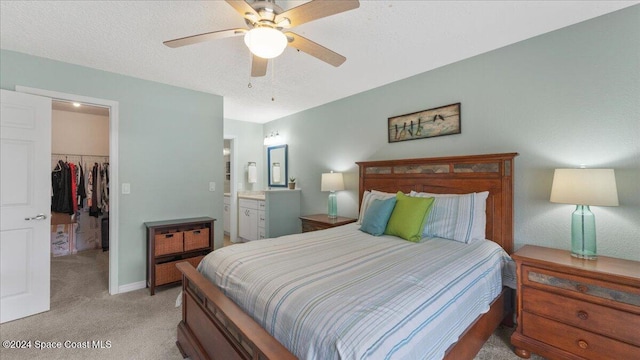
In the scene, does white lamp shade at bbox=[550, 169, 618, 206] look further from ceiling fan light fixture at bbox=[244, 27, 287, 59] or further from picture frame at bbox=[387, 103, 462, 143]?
ceiling fan light fixture at bbox=[244, 27, 287, 59]

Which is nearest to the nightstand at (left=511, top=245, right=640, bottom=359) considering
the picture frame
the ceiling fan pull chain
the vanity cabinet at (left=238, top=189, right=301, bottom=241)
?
the picture frame

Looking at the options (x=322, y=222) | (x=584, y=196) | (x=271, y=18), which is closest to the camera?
(x=271, y=18)

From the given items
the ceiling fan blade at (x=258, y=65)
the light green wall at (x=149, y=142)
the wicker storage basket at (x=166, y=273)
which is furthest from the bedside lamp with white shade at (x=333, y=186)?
the wicker storage basket at (x=166, y=273)

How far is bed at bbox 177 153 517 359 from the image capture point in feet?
3.39

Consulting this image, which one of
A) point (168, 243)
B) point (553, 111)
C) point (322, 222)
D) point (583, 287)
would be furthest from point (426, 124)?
point (168, 243)

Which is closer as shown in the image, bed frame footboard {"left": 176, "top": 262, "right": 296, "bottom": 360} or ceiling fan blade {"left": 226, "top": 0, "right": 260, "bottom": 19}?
bed frame footboard {"left": 176, "top": 262, "right": 296, "bottom": 360}

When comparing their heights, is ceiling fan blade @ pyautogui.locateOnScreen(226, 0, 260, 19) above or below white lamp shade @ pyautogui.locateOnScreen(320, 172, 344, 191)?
above

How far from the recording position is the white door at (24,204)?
2.33 m

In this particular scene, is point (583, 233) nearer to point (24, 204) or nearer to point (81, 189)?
point (24, 204)

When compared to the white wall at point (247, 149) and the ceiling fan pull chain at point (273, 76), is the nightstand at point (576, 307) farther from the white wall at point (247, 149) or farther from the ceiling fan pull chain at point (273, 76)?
the white wall at point (247, 149)

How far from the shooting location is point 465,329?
152 cm

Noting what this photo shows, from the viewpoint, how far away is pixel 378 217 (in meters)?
2.48

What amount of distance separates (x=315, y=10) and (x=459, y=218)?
6.51 ft

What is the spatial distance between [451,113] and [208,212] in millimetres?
3339
